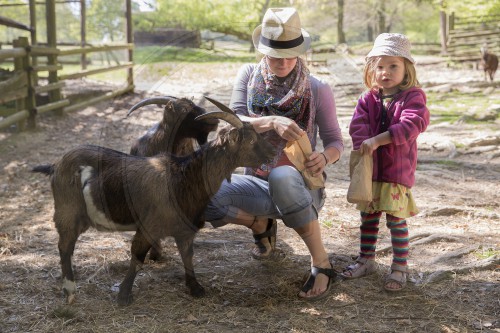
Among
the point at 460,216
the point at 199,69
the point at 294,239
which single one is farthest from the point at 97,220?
the point at 460,216

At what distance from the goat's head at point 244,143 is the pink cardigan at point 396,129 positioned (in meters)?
0.61

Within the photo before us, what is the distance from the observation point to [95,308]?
3186mm

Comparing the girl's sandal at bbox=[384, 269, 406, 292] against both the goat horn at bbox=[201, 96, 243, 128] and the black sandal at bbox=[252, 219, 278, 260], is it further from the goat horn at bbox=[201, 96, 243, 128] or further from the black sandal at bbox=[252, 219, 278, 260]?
the goat horn at bbox=[201, 96, 243, 128]

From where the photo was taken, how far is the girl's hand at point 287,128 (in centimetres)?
320

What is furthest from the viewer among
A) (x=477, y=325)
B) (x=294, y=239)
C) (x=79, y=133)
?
(x=79, y=133)

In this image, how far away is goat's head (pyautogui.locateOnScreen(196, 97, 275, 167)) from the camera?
3.17m

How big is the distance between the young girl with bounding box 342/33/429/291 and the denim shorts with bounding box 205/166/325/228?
39cm

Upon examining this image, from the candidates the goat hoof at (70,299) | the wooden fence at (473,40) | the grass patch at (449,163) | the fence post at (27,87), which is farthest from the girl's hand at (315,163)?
the wooden fence at (473,40)

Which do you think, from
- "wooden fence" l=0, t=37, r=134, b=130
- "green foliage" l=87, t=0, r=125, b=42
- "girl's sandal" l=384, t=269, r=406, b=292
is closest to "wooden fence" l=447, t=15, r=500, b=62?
"green foliage" l=87, t=0, r=125, b=42

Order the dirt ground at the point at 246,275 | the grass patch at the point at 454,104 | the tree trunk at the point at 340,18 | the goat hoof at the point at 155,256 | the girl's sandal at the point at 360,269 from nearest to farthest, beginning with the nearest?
the dirt ground at the point at 246,275 → the girl's sandal at the point at 360,269 → the goat hoof at the point at 155,256 → the grass patch at the point at 454,104 → the tree trunk at the point at 340,18

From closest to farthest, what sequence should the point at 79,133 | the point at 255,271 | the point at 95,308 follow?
1. the point at 95,308
2. the point at 255,271
3. the point at 79,133

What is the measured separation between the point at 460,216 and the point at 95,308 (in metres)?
3.29

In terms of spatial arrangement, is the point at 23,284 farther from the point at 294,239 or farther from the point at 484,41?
the point at 484,41

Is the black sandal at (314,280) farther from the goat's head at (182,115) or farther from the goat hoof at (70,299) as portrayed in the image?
the goat hoof at (70,299)
